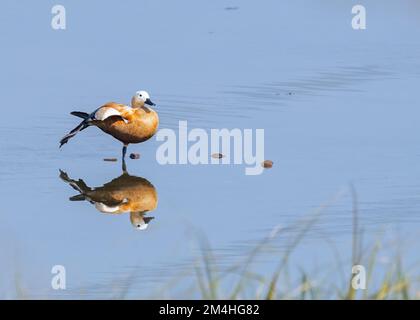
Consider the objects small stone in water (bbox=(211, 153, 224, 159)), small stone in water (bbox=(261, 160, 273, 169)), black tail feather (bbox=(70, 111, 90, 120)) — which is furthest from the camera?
black tail feather (bbox=(70, 111, 90, 120))

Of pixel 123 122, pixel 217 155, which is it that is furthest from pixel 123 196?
pixel 123 122

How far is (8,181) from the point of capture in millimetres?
11031

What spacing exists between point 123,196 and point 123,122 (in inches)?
51.1

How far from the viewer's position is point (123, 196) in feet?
35.3

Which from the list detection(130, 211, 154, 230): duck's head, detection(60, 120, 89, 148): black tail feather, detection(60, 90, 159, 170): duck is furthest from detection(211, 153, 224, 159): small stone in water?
detection(130, 211, 154, 230): duck's head

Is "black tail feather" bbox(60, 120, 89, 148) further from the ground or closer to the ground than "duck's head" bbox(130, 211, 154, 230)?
further from the ground

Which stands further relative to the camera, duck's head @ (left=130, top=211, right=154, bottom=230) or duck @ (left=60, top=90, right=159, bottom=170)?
duck @ (left=60, top=90, right=159, bottom=170)

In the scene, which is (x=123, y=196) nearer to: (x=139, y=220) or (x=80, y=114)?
(x=139, y=220)

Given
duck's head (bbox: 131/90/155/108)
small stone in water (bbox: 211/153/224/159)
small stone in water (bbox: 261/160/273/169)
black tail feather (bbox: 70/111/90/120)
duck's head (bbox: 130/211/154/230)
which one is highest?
duck's head (bbox: 131/90/155/108)

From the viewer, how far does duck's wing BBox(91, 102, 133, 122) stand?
1201cm

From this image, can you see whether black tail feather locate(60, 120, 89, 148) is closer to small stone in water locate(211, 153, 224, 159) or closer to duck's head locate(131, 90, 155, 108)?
duck's head locate(131, 90, 155, 108)

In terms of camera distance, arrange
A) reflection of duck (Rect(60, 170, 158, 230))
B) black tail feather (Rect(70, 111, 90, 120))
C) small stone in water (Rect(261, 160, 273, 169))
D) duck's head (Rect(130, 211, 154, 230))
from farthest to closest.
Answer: black tail feather (Rect(70, 111, 90, 120)), small stone in water (Rect(261, 160, 273, 169)), reflection of duck (Rect(60, 170, 158, 230)), duck's head (Rect(130, 211, 154, 230))
